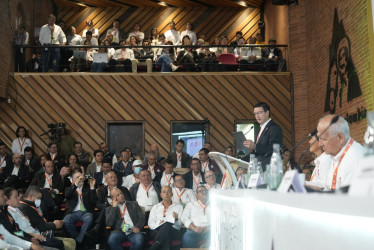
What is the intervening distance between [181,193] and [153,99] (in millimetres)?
4033

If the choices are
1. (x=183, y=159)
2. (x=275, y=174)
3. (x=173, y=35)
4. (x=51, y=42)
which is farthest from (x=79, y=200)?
(x=173, y=35)

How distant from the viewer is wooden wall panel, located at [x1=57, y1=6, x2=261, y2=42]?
1579cm

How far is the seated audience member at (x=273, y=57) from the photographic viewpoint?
11942 millimetres

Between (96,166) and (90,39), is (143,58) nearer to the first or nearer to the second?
(90,39)

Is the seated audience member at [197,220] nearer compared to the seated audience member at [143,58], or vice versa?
the seated audience member at [197,220]

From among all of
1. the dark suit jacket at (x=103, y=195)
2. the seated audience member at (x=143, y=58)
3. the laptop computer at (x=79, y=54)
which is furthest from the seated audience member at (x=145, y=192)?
the laptop computer at (x=79, y=54)

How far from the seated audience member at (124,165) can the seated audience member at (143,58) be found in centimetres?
265

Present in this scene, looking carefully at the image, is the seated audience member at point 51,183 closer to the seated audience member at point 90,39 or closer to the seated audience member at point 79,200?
the seated audience member at point 79,200

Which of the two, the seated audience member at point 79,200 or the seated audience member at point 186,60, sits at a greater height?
the seated audience member at point 186,60

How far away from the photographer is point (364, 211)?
118 cm

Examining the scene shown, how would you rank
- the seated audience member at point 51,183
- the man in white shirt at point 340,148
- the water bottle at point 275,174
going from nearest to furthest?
the water bottle at point 275,174, the man in white shirt at point 340,148, the seated audience member at point 51,183

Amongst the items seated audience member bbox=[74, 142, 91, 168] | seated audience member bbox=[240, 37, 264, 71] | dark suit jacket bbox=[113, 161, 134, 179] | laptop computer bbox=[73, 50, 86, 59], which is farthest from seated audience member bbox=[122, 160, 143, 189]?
seated audience member bbox=[240, 37, 264, 71]

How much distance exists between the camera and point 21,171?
32.1 feet

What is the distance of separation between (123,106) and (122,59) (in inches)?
41.1
